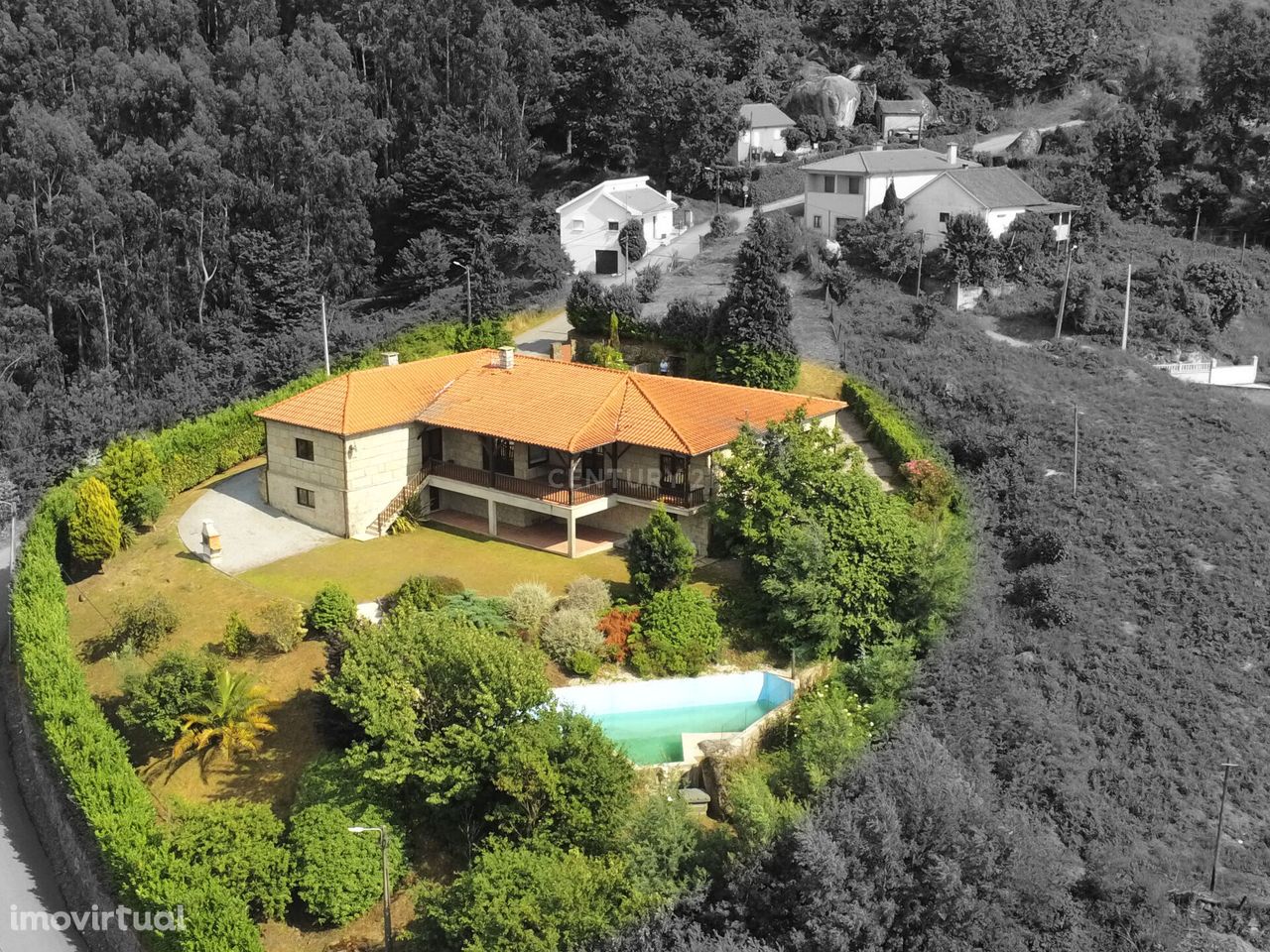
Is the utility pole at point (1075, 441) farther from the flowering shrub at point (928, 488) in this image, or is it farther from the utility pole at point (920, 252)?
the utility pole at point (920, 252)

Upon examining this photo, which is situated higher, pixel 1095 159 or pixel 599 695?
pixel 1095 159

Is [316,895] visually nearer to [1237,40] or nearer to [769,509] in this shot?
[769,509]

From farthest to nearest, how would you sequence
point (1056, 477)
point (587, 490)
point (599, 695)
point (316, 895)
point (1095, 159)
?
point (1095, 159)
point (1056, 477)
point (587, 490)
point (599, 695)
point (316, 895)

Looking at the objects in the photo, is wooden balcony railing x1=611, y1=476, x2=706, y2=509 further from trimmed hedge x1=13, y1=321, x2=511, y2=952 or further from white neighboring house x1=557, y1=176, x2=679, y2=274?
white neighboring house x1=557, y1=176, x2=679, y2=274

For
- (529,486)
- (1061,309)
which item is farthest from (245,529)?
(1061,309)

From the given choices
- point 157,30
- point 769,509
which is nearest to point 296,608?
point 769,509

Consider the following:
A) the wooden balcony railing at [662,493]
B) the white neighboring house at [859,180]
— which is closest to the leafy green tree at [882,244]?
the white neighboring house at [859,180]
